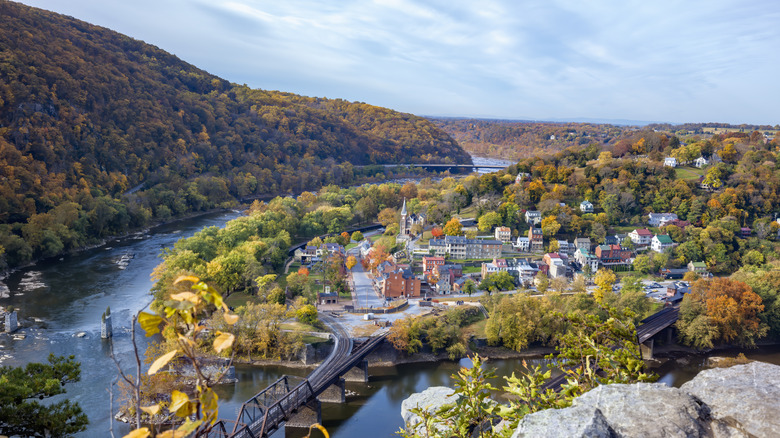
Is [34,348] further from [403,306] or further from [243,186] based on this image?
[243,186]

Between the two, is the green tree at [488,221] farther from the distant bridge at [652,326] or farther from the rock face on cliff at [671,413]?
the rock face on cliff at [671,413]

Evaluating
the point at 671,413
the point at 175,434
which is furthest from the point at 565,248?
the point at 175,434

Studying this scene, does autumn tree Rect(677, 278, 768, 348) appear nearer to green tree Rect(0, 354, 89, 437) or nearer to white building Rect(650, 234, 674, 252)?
white building Rect(650, 234, 674, 252)

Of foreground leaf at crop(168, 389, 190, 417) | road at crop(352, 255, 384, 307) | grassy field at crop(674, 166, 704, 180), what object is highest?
grassy field at crop(674, 166, 704, 180)

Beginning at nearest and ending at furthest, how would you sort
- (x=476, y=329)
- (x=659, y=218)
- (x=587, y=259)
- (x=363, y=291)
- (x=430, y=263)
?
(x=476, y=329)
(x=363, y=291)
(x=430, y=263)
(x=587, y=259)
(x=659, y=218)

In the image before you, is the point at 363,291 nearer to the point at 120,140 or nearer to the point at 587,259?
the point at 587,259

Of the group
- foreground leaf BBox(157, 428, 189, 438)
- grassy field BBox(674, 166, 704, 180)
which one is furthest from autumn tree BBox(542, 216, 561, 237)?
foreground leaf BBox(157, 428, 189, 438)
